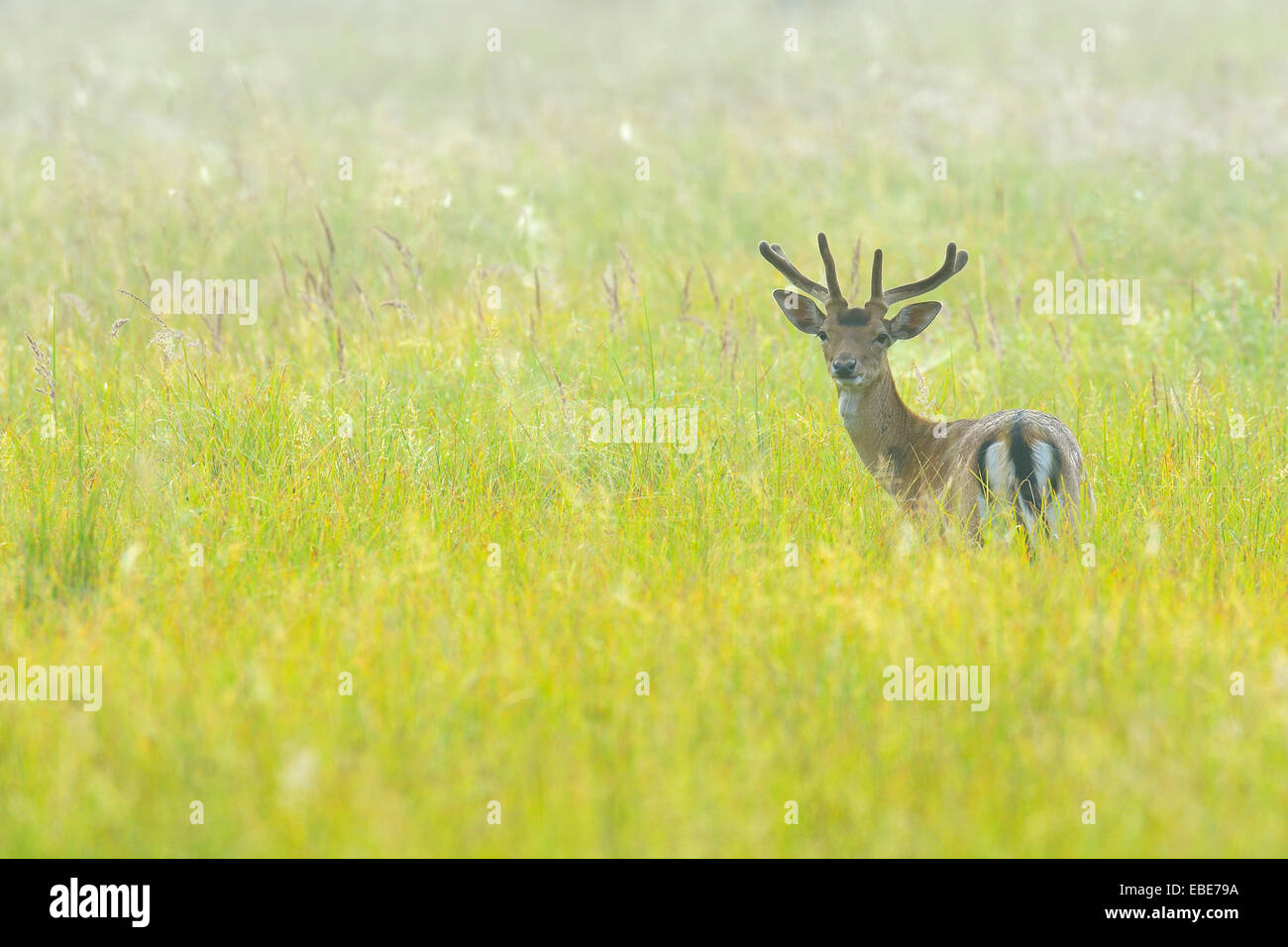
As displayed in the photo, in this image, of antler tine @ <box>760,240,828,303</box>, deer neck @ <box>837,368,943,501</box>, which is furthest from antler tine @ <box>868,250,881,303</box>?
deer neck @ <box>837,368,943,501</box>

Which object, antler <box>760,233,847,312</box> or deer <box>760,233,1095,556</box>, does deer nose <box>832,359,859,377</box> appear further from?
antler <box>760,233,847,312</box>

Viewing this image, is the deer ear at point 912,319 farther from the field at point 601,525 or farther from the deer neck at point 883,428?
the field at point 601,525

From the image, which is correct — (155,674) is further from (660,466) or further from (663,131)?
(663,131)

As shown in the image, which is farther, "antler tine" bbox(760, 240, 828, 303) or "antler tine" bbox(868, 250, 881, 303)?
"antler tine" bbox(760, 240, 828, 303)

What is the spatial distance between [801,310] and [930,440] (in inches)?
34.1

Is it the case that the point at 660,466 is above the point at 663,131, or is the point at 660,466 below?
below

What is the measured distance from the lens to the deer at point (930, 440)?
15.9 ft

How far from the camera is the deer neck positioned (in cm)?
586

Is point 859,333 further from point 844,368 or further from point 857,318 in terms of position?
point 844,368

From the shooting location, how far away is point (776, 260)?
245 inches

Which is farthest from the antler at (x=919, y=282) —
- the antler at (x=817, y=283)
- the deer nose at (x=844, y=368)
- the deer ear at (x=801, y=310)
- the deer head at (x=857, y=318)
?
the deer nose at (x=844, y=368)

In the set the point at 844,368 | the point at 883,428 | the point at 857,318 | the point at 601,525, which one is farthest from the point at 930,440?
the point at 601,525
